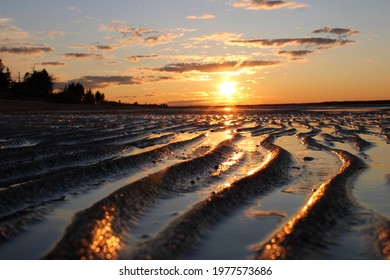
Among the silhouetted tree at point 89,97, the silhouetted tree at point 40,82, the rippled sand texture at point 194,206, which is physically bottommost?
the rippled sand texture at point 194,206

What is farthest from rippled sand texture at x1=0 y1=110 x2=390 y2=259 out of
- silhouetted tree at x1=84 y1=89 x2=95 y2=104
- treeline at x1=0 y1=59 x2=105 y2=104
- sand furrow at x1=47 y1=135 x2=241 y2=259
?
silhouetted tree at x1=84 y1=89 x2=95 y2=104

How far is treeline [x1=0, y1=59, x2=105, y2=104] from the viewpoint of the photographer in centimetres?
7300

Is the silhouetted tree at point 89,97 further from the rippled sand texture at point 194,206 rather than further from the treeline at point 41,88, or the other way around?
the rippled sand texture at point 194,206

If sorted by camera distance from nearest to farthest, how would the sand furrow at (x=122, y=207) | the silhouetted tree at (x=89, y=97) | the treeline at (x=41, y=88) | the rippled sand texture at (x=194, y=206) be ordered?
1. the sand furrow at (x=122, y=207)
2. the rippled sand texture at (x=194, y=206)
3. the treeline at (x=41, y=88)
4. the silhouetted tree at (x=89, y=97)

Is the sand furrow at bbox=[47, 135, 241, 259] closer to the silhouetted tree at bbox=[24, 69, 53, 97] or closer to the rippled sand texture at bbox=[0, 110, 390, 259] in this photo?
the rippled sand texture at bbox=[0, 110, 390, 259]

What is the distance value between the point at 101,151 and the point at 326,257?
5.48 meters

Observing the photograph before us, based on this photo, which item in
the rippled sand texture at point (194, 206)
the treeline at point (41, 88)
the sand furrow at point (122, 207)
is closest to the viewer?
the sand furrow at point (122, 207)

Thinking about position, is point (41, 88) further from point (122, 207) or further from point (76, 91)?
point (122, 207)

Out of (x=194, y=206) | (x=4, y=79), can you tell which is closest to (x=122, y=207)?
(x=194, y=206)

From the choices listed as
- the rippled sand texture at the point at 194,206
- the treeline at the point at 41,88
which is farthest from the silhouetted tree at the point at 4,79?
the rippled sand texture at the point at 194,206

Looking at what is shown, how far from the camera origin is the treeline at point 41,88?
73.0 meters

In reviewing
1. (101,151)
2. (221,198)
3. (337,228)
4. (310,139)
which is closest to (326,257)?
(337,228)
